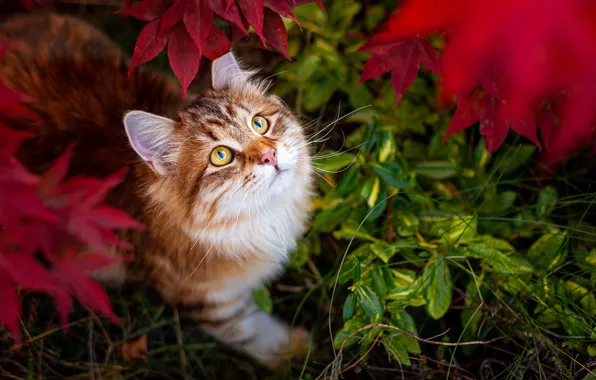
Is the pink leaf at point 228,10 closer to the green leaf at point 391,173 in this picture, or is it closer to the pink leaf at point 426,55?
the pink leaf at point 426,55

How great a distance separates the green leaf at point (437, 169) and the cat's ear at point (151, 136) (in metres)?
0.84

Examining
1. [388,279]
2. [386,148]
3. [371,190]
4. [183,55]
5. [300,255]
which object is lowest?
[300,255]

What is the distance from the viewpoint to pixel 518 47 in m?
0.81

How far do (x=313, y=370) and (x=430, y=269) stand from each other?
0.58 metres

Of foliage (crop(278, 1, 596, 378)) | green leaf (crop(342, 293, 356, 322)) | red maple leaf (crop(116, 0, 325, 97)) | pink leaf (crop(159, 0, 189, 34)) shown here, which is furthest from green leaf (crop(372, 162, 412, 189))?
pink leaf (crop(159, 0, 189, 34))

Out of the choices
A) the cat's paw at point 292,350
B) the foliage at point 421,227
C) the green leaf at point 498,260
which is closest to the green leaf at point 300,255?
the foliage at point 421,227

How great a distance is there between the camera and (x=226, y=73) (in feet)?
4.72

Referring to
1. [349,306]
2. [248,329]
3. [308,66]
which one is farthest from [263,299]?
[308,66]

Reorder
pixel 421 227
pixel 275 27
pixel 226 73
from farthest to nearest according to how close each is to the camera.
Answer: pixel 421 227, pixel 226 73, pixel 275 27

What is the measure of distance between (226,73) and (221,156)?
290 millimetres

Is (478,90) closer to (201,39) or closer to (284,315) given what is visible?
(201,39)

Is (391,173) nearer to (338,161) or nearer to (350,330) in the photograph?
(338,161)

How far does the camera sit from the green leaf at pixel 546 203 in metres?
1.48

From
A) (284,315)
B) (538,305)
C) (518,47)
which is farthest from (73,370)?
(518,47)
